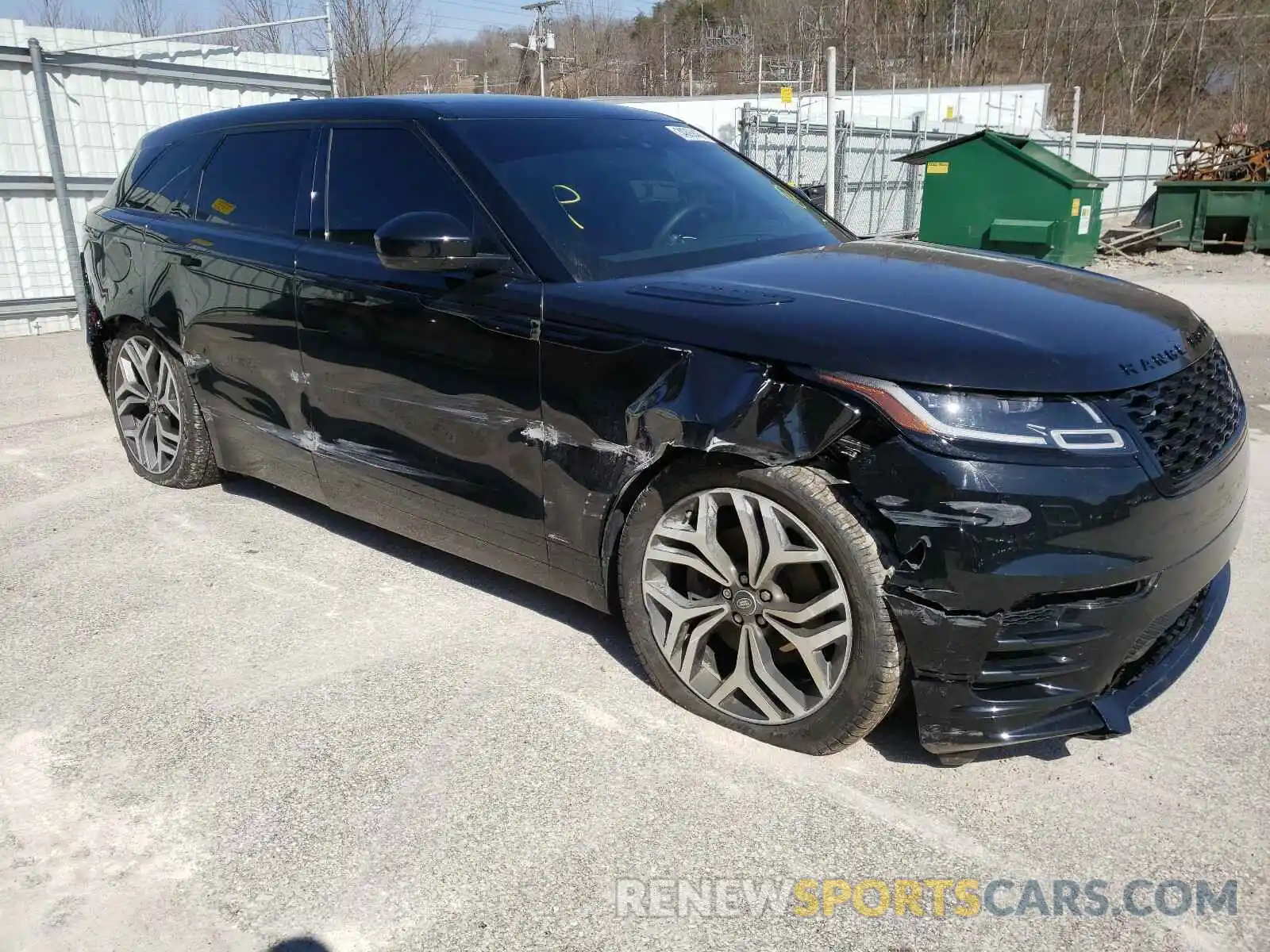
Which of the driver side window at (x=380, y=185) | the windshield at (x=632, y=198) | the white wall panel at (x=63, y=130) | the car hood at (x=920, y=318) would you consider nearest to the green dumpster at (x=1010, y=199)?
the white wall panel at (x=63, y=130)

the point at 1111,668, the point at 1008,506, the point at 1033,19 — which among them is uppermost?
the point at 1033,19

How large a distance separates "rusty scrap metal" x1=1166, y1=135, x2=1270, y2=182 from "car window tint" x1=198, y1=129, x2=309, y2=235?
708 inches

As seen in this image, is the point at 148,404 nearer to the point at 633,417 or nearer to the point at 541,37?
the point at 633,417

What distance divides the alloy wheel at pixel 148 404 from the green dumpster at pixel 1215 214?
17.7 meters

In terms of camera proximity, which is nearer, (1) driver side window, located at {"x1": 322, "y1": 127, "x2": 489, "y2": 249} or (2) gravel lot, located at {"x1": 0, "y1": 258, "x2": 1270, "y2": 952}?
(2) gravel lot, located at {"x1": 0, "y1": 258, "x2": 1270, "y2": 952}

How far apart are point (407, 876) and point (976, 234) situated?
12.8 metres

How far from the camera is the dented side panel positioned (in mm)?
2545

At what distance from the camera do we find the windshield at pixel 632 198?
329 cm

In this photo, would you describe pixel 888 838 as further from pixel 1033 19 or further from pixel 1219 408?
pixel 1033 19

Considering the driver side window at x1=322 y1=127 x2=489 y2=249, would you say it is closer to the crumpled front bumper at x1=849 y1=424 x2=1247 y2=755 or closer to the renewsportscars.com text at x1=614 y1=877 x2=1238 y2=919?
the crumpled front bumper at x1=849 y1=424 x2=1247 y2=755

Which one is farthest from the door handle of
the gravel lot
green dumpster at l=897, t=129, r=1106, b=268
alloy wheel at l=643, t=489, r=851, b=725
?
green dumpster at l=897, t=129, r=1106, b=268

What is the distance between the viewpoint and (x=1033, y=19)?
55344mm

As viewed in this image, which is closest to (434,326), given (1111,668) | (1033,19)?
(1111,668)

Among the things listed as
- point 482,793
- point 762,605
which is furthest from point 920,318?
point 482,793
